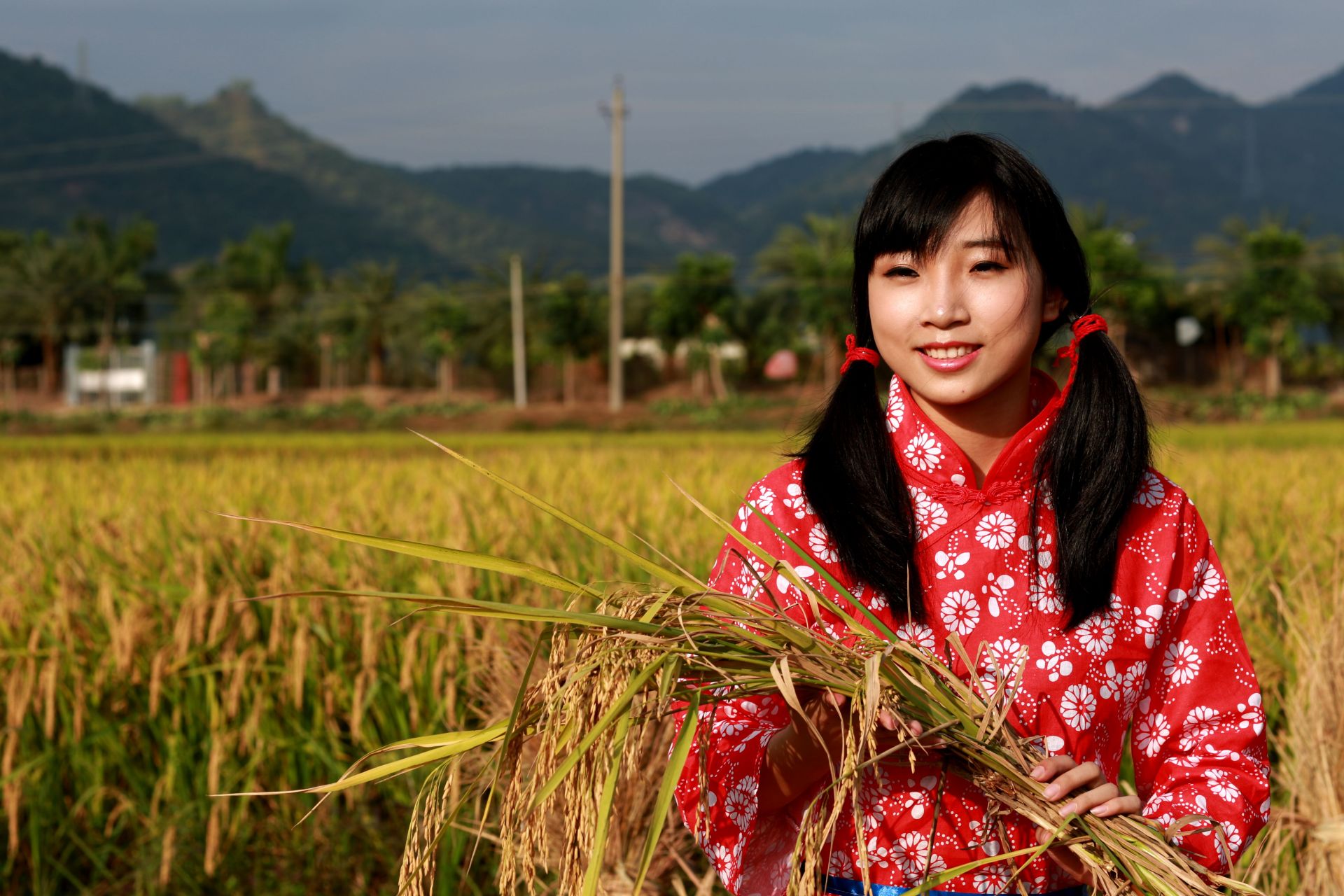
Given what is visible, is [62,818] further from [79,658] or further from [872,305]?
[872,305]

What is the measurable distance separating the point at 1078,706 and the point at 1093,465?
0.26 m

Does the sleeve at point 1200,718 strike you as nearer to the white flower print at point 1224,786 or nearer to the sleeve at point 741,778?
the white flower print at point 1224,786

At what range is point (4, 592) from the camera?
3.19 metres

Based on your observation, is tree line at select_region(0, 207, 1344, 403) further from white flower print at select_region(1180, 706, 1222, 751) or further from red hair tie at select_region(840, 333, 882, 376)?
white flower print at select_region(1180, 706, 1222, 751)

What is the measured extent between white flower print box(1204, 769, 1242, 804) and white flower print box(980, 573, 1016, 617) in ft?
0.84

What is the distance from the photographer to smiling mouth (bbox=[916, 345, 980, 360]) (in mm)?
1305

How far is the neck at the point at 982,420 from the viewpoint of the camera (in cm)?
137

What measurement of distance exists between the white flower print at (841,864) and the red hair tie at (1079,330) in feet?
1.85

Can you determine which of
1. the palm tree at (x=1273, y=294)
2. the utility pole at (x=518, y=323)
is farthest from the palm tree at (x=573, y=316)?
the palm tree at (x=1273, y=294)

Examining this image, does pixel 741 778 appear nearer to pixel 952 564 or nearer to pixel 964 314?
pixel 952 564

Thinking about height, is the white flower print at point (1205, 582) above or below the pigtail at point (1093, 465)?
below

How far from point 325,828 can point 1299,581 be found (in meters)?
2.31

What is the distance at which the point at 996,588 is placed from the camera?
1.29 m

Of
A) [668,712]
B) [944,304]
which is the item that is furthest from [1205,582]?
[668,712]
